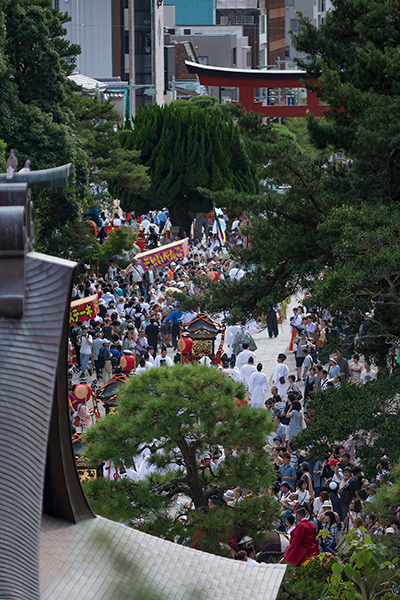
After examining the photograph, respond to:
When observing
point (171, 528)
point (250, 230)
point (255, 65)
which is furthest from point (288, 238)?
point (255, 65)

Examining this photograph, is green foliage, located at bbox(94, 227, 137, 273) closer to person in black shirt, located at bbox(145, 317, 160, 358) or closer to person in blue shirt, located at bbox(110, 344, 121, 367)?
person in black shirt, located at bbox(145, 317, 160, 358)

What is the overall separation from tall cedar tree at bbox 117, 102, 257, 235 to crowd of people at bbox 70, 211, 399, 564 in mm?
3935

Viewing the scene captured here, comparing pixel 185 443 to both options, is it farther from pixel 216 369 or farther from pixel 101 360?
pixel 101 360

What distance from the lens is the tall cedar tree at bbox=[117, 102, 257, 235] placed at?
36656 millimetres

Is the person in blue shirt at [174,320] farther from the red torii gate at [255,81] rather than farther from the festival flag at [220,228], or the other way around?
the red torii gate at [255,81]

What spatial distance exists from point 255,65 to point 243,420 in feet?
285

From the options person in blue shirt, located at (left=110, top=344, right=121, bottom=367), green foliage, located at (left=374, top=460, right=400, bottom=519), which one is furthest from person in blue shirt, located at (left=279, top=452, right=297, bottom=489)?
→ person in blue shirt, located at (left=110, top=344, right=121, bottom=367)

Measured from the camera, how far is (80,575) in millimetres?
5996

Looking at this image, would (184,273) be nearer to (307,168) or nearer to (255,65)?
(307,168)

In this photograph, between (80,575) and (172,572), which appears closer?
(80,575)

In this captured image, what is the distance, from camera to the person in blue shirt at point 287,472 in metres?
11.0

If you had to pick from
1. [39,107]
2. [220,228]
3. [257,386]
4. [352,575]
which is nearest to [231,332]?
[257,386]

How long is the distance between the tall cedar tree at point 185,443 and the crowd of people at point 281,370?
298mm

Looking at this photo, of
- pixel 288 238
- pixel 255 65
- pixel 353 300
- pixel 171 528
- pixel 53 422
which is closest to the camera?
pixel 53 422
